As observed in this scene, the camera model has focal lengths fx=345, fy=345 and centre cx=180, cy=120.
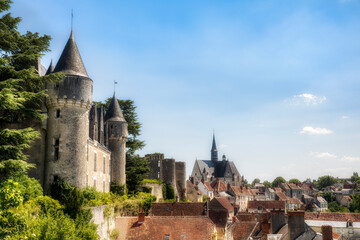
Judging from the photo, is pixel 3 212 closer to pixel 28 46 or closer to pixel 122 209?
pixel 28 46

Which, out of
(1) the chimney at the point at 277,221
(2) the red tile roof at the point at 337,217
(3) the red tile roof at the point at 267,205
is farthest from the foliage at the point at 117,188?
(3) the red tile roof at the point at 267,205

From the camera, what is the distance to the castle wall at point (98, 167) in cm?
2780

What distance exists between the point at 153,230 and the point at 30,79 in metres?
15.0

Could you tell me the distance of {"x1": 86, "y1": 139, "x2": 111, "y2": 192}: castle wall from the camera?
2780 cm

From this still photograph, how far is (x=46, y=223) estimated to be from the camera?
54.0 ft

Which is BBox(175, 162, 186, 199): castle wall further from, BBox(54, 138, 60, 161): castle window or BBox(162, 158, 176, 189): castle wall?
BBox(54, 138, 60, 161): castle window

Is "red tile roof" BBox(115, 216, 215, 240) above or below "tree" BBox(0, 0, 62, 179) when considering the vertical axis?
below

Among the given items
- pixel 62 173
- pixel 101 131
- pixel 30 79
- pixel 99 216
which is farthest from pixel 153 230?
pixel 30 79

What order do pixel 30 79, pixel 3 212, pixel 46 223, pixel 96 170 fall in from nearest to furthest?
pixel 3 212 < pixel 46 223 < pixel 30 79 < pixel 96 170

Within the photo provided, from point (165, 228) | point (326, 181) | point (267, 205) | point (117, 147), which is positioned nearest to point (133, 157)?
point (117, 147)

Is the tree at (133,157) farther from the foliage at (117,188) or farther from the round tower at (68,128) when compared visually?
the round tower at (68,128)

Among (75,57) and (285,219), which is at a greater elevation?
(75,57)

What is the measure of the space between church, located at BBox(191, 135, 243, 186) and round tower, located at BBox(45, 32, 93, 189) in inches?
3713

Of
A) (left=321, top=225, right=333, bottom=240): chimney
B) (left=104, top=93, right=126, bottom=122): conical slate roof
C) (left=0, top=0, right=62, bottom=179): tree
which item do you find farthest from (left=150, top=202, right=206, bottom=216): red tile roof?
(left=0, top=0, right=62, bottom=179): tree
